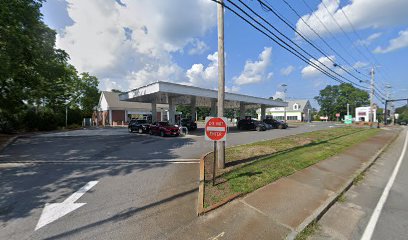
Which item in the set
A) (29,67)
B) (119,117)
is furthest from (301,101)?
(29,67)

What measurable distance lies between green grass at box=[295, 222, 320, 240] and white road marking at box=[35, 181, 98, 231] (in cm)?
475

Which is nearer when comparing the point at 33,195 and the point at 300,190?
the point at 33,195

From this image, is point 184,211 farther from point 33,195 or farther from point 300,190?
point 33,195

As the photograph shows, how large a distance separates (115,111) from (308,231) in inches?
1643

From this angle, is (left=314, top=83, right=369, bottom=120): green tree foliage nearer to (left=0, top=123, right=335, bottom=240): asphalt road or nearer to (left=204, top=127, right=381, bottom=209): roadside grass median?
(left=204, top=127, right=381, bottom=209): roadside grass median

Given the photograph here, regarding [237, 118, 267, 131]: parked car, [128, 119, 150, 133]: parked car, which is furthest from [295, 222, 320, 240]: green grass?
[237, 118, 267, 131]: parked car

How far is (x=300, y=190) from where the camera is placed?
599 cm

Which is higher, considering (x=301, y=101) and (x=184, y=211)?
(x=301, y=101)

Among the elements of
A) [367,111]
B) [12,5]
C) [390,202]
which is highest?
[12,5]

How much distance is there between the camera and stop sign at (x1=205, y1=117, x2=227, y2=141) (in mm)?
5898

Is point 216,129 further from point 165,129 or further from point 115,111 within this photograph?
point 115,111

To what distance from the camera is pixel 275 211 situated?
4.71 metres

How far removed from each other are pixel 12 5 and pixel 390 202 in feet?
60.9

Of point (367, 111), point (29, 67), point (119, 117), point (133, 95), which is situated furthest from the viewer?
point (367, 111)
